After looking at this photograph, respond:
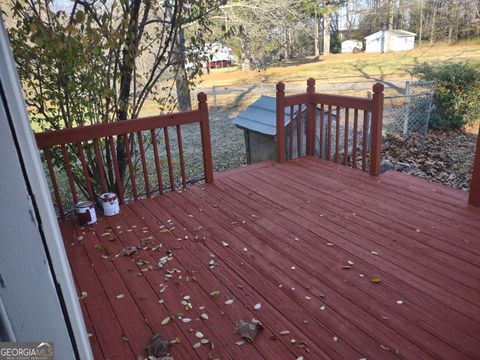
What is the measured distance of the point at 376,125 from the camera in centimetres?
356

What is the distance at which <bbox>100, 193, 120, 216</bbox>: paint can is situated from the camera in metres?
3.07

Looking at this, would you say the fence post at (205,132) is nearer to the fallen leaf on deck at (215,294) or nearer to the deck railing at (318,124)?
the deck railing at (318,124)

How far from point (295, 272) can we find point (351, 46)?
29.1 m

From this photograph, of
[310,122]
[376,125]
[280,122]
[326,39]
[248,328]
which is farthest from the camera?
[326,39]

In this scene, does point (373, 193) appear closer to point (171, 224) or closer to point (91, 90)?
point (171, 224)

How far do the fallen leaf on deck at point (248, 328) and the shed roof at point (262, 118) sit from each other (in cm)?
275

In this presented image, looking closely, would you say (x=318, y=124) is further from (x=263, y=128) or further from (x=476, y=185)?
(x=476, y=185)

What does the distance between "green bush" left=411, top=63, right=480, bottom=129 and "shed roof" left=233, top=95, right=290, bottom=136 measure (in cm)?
429

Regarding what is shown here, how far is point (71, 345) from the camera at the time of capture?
68 cm

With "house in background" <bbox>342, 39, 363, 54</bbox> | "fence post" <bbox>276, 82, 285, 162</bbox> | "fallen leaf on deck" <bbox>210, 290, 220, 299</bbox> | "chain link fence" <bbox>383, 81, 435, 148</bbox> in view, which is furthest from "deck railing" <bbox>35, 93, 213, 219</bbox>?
"house in background" <bbox>342, 39, 363, 54</bbox>

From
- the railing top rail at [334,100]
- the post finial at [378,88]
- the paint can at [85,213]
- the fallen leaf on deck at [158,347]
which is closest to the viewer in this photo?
the fallen leaf on deck at [158,347]

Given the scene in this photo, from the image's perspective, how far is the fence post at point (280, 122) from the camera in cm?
399

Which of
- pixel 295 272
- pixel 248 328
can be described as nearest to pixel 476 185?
pixel 295 272

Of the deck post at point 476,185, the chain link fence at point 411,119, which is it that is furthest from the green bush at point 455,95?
the deck post at point 476,185
